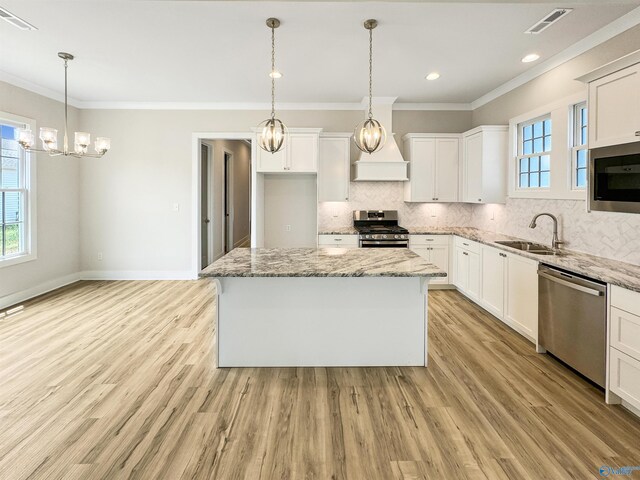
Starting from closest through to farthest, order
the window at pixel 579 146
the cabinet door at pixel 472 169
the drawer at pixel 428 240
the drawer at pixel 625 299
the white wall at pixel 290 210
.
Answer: the drawer at pixel 625 299 < the window at pixel 579 146 < the cabinet door at pixel 472 169 < the drawer at pixel 428 240 < the white wall at pixel 290 210

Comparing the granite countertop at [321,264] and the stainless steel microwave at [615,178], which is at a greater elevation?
the stainless steel microwave at [615,178]

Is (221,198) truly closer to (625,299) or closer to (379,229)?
(379,229)

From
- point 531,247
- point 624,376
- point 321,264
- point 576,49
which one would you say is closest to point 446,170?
point 531,247

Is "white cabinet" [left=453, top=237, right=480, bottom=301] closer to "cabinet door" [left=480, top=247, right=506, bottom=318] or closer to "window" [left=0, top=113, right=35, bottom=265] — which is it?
"cabinet door" [left=480, top=247, right=506, bottom=318]

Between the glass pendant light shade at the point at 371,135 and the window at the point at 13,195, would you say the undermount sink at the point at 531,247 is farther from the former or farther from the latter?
the window at the point at 13,195

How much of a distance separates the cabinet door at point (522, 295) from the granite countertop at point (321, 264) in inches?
42.9

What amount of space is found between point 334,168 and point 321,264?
321cm

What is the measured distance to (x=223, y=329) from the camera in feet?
10.8

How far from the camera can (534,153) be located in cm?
465

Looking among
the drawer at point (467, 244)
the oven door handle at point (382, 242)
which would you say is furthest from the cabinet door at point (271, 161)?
the drawer at point (467, 244)

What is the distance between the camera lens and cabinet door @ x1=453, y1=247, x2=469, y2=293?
539 cm

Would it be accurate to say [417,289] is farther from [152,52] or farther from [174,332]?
[152,52]

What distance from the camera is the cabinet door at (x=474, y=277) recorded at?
5000mm

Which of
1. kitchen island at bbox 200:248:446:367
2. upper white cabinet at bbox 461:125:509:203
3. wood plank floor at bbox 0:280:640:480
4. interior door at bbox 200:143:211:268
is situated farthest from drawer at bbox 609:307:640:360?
interior door at bbox 200:143:211:268
